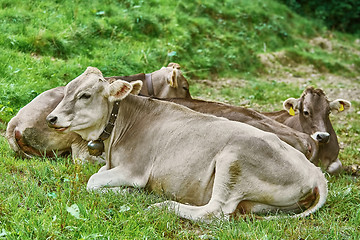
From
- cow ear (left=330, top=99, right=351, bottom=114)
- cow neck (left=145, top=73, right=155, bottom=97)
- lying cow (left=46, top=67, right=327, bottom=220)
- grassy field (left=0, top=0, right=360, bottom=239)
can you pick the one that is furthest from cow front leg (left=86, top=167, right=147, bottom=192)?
cow ear (left=330, top=99, right=351, bottom=114)

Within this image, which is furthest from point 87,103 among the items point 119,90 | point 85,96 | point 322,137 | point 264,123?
point 322,137

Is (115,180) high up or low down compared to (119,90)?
down

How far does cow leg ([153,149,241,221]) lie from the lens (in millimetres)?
4457

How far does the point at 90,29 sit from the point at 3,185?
23.7ft

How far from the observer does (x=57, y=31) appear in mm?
10781

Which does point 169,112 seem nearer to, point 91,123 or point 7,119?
point 91,123

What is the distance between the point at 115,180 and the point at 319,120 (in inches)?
147

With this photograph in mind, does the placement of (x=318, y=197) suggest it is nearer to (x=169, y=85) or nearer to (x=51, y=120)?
(x=51, y=120)

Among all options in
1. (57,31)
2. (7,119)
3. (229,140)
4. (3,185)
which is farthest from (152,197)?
(57,31)

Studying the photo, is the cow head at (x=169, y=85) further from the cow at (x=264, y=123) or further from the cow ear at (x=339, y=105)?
the cow ear at (x=339, y=105)

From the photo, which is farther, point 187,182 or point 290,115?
point 290,115

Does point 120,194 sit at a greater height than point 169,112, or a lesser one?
lesser

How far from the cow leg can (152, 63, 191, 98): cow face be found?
428 centimetres

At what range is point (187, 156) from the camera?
16.3ft
